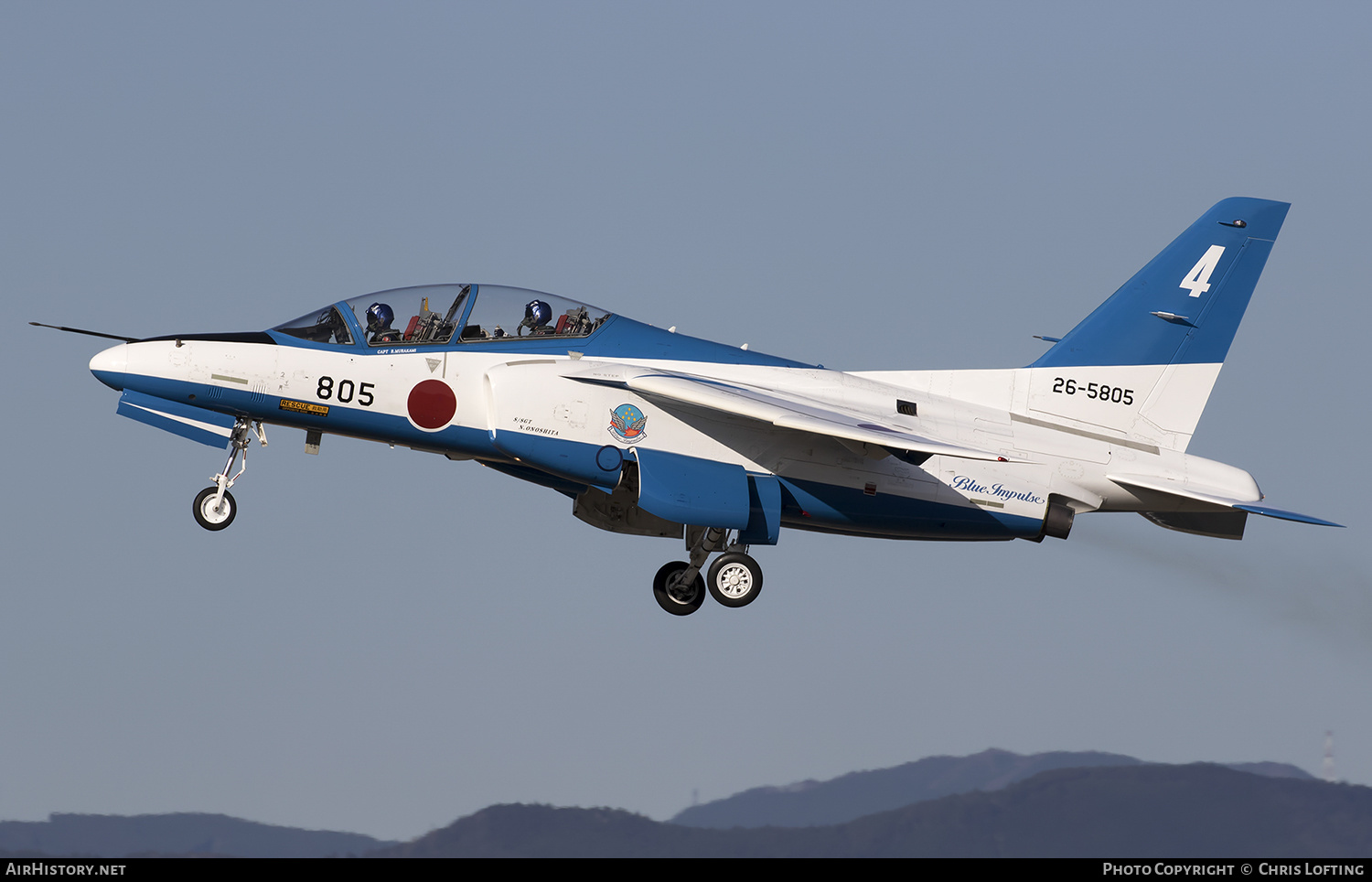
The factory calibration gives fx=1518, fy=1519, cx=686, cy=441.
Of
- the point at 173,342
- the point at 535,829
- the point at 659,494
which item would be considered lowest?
the point at 535,829

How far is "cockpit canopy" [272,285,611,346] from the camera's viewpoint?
65.5 ft

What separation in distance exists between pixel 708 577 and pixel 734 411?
2753mm

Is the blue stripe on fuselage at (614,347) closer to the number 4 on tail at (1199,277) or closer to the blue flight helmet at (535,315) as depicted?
the blue flight helmet at (535,315)

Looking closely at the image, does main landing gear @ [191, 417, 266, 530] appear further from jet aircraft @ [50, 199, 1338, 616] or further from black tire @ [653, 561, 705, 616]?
black tire @ [653, 561, 705, 616]

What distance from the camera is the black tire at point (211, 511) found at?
1980 cm

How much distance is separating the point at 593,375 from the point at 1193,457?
8.92m

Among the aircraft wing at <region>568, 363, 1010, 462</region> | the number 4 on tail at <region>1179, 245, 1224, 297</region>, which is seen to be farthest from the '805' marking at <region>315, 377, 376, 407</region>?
the number 4 on tail at <region>1179, 245, 1224, 297</region>

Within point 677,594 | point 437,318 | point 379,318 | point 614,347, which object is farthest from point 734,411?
point 379,318

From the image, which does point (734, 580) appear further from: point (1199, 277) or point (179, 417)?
point (1199, 277)

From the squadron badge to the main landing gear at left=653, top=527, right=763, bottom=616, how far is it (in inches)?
62.7

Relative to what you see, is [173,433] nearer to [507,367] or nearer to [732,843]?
[507,367]

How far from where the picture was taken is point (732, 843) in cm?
3903

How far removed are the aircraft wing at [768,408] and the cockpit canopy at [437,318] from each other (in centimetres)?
101
